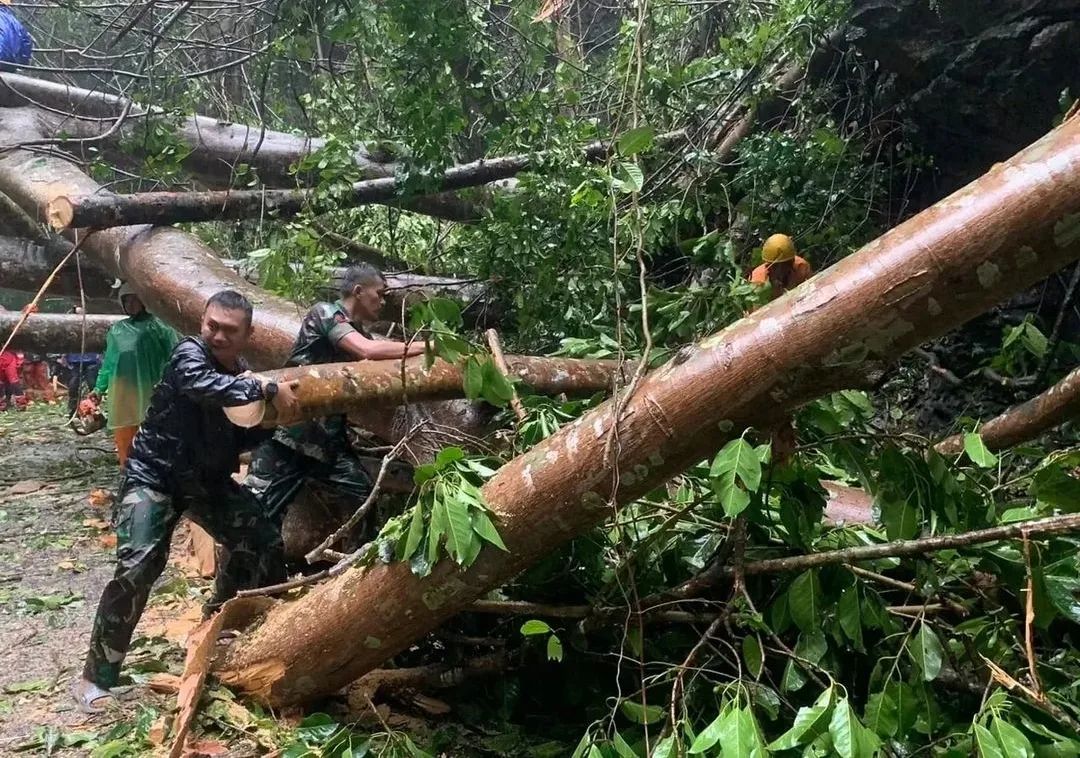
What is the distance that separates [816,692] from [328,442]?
88.7 inches

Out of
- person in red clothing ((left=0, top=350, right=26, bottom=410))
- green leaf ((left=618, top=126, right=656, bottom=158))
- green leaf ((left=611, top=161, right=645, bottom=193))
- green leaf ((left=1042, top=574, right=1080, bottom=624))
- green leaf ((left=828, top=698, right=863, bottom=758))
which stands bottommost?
person in red clothing ((left=0, top=350, right=26, bottom=410))

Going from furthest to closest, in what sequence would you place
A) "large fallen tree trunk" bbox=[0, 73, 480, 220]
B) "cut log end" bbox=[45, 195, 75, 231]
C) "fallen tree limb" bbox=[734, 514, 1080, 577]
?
"large fallen tree trunk" bbox=[0, 73, 480, 220] < "cut log end" bbox=[45, 195, 75, 231] < "fallen tree limb" bbox=[734, 514, 1080, 577]

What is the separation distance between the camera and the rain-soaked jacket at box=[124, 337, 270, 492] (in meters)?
2.73

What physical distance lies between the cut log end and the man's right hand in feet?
8.33

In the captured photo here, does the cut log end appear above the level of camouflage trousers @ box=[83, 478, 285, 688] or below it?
above

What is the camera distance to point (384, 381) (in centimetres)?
306

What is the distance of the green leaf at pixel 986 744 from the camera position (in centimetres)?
158

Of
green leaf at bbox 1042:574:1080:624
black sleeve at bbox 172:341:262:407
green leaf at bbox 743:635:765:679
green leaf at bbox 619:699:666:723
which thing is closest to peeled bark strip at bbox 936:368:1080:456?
green leaf at bbox 1042:574:1080:624

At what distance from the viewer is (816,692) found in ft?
7.40

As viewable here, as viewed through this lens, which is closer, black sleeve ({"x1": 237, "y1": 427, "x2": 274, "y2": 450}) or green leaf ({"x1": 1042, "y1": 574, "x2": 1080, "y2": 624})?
green leaf ({"x1": 1042, "y1": 574, "x2": 1080, "y2": 624})

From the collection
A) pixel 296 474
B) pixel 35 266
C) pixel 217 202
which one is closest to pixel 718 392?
pixel 296 474

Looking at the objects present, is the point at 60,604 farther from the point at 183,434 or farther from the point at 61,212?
the point at 61,212

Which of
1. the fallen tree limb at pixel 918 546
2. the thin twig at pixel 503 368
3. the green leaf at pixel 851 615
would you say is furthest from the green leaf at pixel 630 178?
the green leaf at pixel 851 615

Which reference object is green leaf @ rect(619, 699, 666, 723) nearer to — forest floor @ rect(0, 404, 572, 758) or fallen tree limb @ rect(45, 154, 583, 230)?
forest floor @ rect(0, 404, 572, 758)
